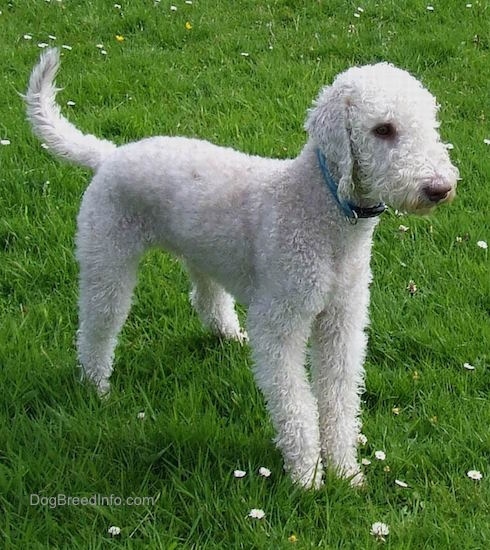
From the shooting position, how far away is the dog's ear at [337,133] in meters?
3.07

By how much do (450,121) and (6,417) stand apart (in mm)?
3810

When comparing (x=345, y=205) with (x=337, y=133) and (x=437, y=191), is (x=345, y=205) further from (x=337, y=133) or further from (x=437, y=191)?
(x=437, y=191)

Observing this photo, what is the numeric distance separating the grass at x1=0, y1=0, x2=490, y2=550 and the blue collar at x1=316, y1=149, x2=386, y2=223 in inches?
39.5

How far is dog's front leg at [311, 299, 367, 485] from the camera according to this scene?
11.5 feet

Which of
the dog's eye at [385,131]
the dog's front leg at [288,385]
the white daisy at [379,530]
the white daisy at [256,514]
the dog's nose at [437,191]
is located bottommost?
the white daisy at [379,530]

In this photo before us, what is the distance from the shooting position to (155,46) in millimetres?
7383

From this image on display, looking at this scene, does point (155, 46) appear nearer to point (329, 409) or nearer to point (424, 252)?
point (424, 252)

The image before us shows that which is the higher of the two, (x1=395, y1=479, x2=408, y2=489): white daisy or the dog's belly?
the dog's belly

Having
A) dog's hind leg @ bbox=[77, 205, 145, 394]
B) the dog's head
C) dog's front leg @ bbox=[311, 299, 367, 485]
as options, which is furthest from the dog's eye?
dog's hind leg @ bbox=[77, 205, 145, 394]

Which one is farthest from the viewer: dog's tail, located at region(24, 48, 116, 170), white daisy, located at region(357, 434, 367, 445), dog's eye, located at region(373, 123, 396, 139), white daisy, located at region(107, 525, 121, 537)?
dog's tail, located at region(24, 48, 116, 170)

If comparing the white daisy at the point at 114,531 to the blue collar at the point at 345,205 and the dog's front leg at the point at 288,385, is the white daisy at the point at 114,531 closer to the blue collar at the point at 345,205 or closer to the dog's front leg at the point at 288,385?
the dog's front leg at the point at 288,385

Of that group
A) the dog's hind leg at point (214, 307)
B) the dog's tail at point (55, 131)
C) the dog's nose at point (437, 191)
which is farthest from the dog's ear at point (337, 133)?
the dog's hind leg at point (214, 307)

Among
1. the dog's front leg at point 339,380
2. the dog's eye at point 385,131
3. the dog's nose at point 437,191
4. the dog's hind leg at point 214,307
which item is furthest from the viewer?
the dog's hind leg at point 214,307

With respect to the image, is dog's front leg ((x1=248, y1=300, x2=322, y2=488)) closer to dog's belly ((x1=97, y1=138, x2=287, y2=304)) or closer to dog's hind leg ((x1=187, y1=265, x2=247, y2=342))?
dog's belly ((x1=97, y1=138, x2=287, y2=304))
